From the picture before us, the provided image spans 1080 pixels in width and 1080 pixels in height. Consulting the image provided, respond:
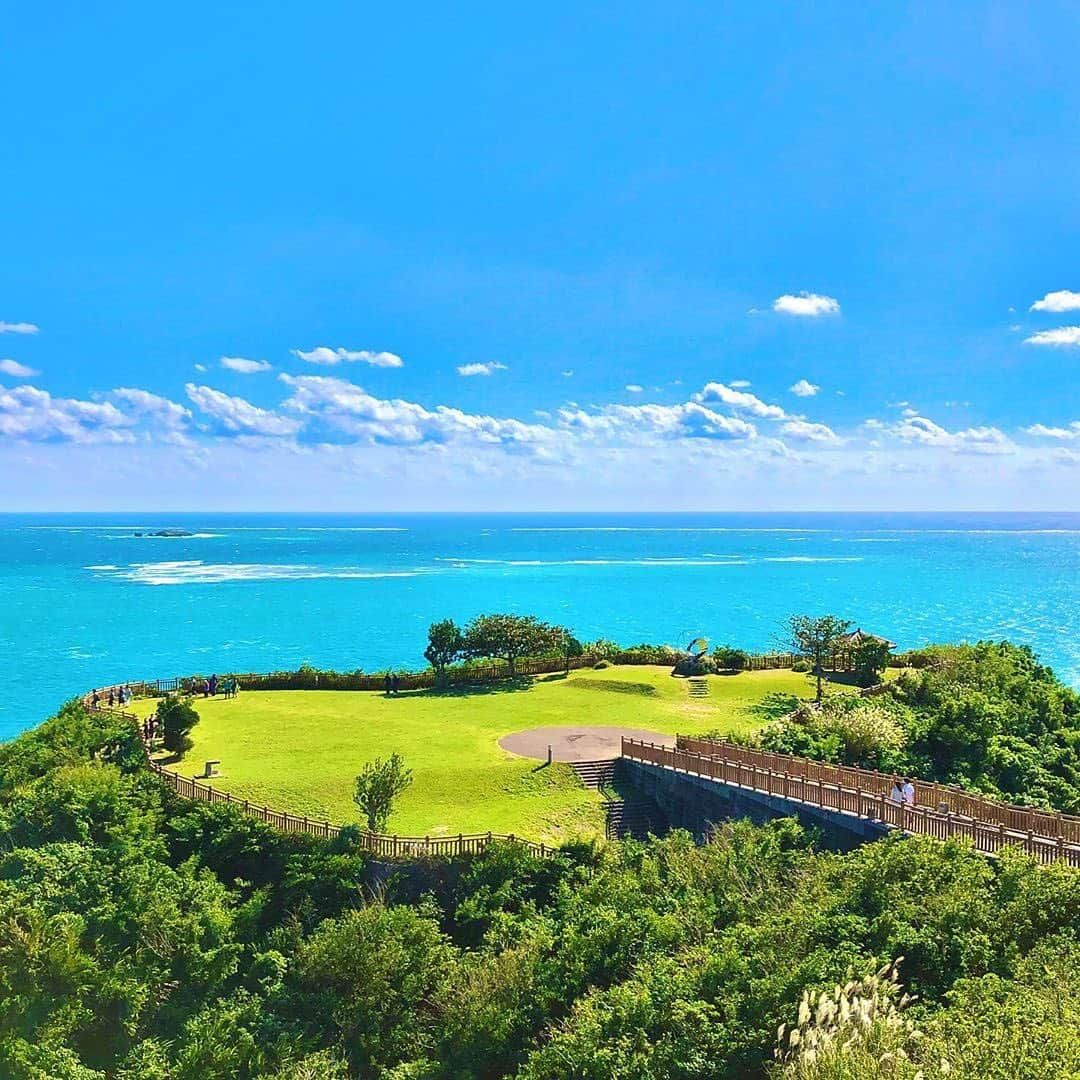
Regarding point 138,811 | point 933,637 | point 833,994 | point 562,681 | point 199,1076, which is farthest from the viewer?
point 933,637

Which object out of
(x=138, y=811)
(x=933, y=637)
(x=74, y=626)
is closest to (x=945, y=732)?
(x=138, y=811)

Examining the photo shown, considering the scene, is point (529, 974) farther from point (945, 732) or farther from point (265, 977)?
point (945, 732)

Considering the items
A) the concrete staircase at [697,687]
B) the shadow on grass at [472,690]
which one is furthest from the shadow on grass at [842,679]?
the shadow on grass at [472,690]

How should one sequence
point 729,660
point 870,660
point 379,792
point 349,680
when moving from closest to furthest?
point 379,792, point 870,660, point 349,680, point 729,660

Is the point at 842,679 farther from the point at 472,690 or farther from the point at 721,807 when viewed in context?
the point at 721,807

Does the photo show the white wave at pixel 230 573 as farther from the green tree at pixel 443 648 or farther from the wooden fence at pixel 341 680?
the green tree at pixel 443 648

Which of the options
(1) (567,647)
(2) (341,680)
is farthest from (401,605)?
(2) (341,680)
